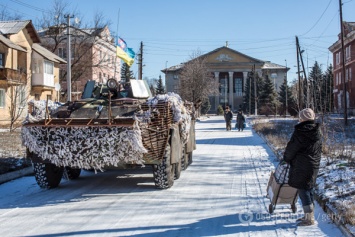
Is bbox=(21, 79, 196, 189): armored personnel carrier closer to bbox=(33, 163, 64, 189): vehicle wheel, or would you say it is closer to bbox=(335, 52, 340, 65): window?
bbox=(33, 163, 64, 189): vehicle wheel

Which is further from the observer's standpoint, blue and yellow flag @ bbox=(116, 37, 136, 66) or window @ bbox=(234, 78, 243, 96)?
window @ bbox=(234, 78, 243, 96)

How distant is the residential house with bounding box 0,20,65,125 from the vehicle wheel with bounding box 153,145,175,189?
26.5 metres

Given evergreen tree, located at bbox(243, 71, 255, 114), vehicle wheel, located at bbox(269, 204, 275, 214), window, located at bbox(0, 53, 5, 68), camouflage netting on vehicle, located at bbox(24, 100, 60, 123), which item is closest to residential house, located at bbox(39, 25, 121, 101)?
window, located at bbox(0, 53, 5, 68)

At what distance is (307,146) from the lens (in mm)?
6047

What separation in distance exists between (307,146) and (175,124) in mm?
3542

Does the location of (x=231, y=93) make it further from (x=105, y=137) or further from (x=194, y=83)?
(x=105, y=137)

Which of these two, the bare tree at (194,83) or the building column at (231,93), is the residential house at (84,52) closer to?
the bare tree at (194,83)

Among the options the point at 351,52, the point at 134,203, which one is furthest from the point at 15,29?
the point at 351,52

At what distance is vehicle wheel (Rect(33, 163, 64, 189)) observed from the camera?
8.96 metres

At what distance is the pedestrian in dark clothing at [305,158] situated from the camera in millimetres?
6043

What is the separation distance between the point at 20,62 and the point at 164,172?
120 ft

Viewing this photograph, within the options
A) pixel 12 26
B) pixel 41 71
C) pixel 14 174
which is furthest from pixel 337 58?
pixel 14 174

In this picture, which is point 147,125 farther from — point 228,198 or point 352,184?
point 352,184

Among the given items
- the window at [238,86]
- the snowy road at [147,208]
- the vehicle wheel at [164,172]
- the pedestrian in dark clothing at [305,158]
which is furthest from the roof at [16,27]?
the window at [238,86]
